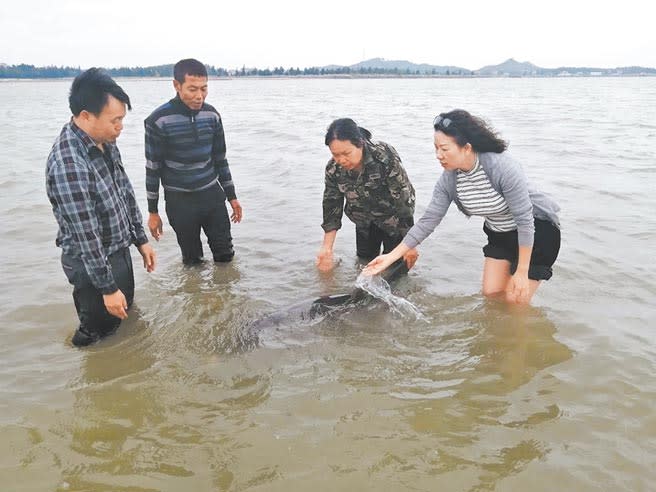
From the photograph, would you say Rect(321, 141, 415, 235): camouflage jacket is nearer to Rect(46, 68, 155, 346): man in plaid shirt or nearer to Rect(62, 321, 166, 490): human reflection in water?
Rect(46, 68, 155, 346): man in plaid shirt

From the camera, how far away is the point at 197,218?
209 inches

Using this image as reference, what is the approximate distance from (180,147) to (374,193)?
1871 mm

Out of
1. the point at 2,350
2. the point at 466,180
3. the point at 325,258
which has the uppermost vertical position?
the point at 466,180

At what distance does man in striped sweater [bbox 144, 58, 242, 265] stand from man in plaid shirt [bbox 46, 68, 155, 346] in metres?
1.13

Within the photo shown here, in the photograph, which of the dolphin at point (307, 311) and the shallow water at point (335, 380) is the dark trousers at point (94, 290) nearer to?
the shallow water at point (335, 380)

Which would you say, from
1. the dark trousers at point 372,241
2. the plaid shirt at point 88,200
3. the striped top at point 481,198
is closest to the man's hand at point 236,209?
the dark trousers at point 372,241

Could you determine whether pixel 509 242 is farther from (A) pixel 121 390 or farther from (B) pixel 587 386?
(A) pixel 121 390

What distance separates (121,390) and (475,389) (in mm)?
2432

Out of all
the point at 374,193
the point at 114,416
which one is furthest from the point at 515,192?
the point at 114,416

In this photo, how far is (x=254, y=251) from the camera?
705 centimetres

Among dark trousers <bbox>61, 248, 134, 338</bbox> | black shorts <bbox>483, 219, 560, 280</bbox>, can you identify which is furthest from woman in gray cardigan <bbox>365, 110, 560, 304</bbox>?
dark trousers <bbox>61, 248, 134, 338</bbox>

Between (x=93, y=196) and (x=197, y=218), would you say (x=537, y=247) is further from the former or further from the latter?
(x=93, y=196)

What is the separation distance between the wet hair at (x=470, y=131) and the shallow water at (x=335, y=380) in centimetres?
156

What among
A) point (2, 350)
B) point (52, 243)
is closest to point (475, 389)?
point (2, 350)
